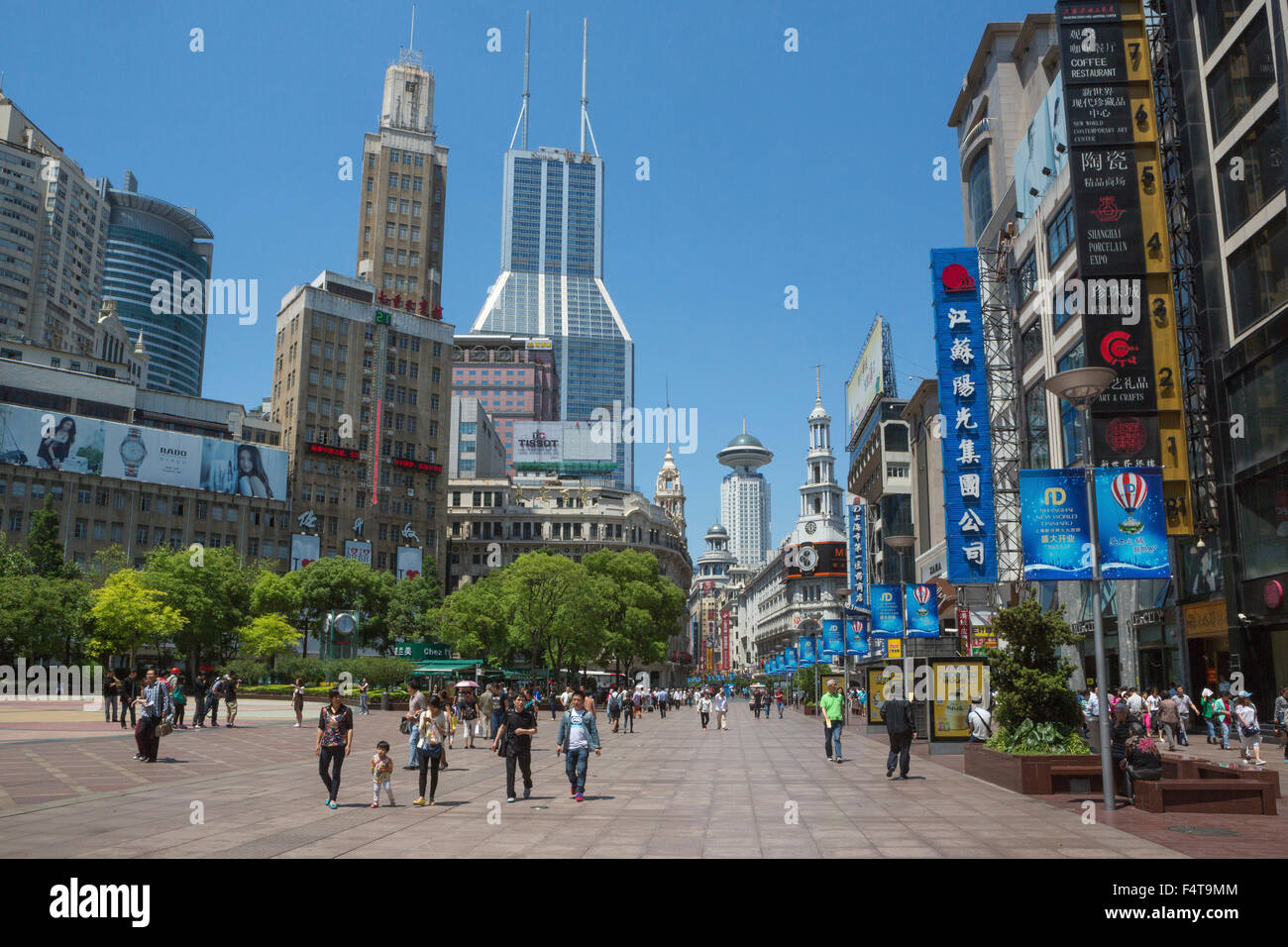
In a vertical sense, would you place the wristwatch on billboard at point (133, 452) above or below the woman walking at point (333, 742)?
above

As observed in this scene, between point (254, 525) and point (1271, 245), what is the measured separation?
3535 inches

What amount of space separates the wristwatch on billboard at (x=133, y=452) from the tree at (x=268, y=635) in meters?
32.4

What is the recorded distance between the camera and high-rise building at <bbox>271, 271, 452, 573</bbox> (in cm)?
10188

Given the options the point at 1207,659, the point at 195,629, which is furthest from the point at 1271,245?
the point at 195,629

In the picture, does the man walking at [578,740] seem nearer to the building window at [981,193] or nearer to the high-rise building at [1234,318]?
the high-rise building at [1234,318]

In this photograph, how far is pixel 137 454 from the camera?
298ft

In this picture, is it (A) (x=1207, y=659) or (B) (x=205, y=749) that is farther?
(A) (x=1207, y=659)

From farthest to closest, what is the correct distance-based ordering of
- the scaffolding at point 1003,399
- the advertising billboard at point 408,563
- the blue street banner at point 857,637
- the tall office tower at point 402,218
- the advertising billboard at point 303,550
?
the tall office tower at point 402,218
the advertising billboard at point 408,563
the advertising billboard at point 303,550
the blue street banner at point 857,637
the scaffolding at point 1003,399

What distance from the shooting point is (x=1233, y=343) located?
31578 mm

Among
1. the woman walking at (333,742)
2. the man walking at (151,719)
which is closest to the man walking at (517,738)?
the woman walking at (333,742)

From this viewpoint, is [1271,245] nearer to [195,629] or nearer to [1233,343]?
[1233,343]

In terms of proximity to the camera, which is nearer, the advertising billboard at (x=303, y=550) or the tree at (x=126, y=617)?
the tree at (x=126, y=617)

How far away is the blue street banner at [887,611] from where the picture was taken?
41.6 metres

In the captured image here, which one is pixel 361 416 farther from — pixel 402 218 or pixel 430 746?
pixel 430 746
